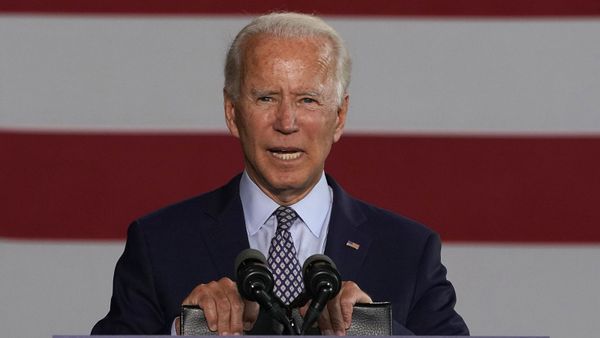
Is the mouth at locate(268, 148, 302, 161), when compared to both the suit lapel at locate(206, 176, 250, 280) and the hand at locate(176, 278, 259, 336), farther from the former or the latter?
the hand at locate(176, 278, 259, 336)

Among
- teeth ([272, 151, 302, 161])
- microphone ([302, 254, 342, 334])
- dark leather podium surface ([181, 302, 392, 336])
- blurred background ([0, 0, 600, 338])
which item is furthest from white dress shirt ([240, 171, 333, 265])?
blurred background ([0, 0, 600, 338])

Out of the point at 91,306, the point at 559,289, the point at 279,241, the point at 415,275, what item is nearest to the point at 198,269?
the point at 279,241

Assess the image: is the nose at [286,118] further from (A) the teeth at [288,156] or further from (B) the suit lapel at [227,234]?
(B) the suit lapel at [227,234]

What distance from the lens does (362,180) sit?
113 inches

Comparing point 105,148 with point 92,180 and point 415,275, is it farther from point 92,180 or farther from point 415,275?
point 415,275

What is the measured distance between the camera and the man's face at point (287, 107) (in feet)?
5.96

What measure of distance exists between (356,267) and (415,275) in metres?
0.09

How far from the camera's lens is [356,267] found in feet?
6.24

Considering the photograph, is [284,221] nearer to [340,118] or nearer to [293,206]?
[293,206]

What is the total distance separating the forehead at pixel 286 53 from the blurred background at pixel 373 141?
102 cm

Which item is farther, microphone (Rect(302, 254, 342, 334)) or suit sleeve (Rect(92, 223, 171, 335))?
suit sleeve (Rect(92, 223, 171, 335))

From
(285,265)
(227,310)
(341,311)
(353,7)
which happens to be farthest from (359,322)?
(353,7)

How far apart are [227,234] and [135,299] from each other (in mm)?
163

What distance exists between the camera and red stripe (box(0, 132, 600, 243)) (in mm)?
2846
